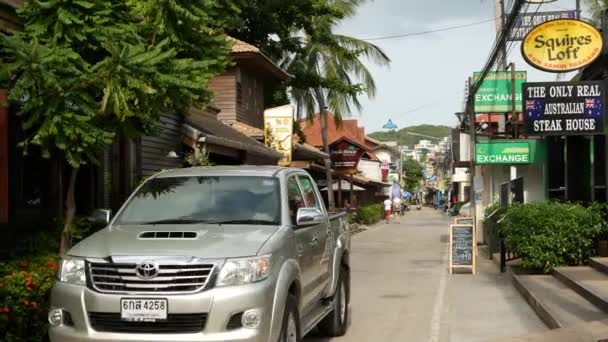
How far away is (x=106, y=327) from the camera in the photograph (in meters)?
5.73

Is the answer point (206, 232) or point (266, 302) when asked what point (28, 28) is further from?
point (266, 302)

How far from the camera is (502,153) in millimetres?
19562

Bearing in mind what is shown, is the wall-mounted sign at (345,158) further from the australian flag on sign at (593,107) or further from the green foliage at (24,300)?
the green foliage at (24,300)

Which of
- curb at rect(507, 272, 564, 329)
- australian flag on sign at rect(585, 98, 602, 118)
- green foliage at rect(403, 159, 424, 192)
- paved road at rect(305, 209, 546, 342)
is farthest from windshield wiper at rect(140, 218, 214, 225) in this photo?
green foliage at rect(403, 159, 424, 192)

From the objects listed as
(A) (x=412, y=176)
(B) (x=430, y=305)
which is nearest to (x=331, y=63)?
(B) (x=430, y=305)

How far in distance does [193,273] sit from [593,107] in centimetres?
1162

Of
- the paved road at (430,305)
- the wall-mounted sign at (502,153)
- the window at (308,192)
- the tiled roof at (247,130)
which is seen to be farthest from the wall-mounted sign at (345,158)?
the window at (308,192)

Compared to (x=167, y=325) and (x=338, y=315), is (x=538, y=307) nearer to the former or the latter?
(x=338, y=315)

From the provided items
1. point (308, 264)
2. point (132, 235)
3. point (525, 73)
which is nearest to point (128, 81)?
point (132, 235)

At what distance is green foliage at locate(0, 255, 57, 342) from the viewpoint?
22.5ft

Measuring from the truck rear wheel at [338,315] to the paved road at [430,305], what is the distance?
0.36 ft

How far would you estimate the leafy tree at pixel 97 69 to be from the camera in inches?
305

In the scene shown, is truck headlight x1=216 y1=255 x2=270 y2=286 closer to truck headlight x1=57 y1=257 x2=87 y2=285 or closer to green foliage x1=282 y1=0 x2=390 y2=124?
truck headlight x1=57 y1=257 x2=87 y2=285

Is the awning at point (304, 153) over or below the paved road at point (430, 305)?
over
